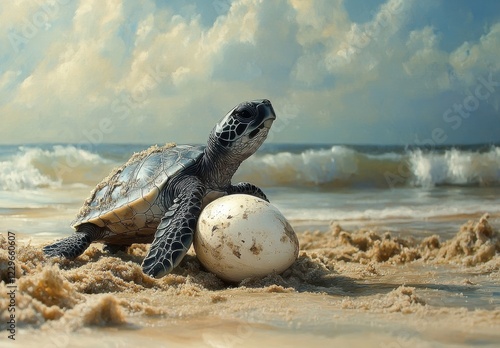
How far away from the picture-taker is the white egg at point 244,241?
5020 millimetres

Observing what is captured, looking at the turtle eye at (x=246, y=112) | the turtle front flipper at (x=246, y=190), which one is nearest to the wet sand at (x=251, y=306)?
the turtle front flipper at (x=246, y=190)

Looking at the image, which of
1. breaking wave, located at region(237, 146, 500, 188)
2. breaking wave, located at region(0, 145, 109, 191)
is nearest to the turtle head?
breaking wave, located at region(0, 145, 109, 191)

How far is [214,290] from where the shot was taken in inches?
195

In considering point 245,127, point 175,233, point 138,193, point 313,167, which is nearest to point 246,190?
point 245,127

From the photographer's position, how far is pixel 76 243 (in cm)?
604

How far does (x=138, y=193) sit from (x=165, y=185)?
0.29m

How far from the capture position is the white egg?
5020 mm

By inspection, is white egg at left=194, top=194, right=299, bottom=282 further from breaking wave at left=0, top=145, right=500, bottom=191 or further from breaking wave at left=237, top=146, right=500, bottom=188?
breaking wave at left=237, top=146, right=500, bottom=188

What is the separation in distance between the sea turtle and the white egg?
0.36m

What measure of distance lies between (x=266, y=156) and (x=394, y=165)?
4992 mm

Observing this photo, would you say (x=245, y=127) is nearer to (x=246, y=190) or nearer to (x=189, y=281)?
(x=246, y=190)

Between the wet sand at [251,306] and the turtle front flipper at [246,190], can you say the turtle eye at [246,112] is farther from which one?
the wet sand at [251,306]

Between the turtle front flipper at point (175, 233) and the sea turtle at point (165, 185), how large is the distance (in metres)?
0.01

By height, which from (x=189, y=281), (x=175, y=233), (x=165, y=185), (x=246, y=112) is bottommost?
(x=189, y=281)
